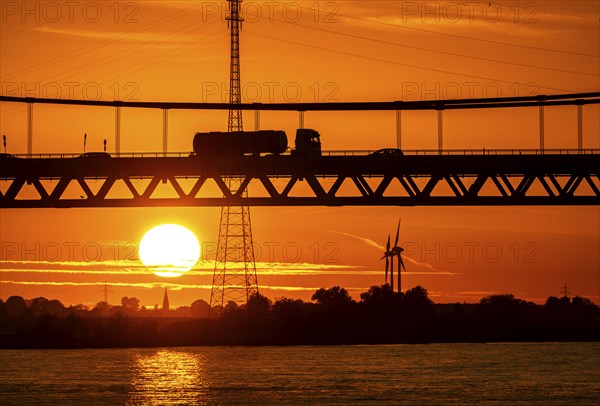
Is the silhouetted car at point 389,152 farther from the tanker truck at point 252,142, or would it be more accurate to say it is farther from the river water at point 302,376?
the river water at point 302,376

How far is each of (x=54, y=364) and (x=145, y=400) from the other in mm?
54256

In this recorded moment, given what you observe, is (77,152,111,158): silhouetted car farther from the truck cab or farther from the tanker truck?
the truck cab

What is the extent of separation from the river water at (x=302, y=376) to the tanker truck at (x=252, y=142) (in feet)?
60.9

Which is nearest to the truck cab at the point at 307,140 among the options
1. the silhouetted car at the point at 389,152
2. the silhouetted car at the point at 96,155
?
the silhouetted car at the point at 389,152

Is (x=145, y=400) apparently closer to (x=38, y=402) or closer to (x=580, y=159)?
(x=38, y=402)

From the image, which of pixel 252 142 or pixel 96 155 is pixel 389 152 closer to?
pixel 252 142

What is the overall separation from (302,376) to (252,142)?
37.7m

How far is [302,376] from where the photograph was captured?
127 metres

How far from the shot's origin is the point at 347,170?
84.8 metres

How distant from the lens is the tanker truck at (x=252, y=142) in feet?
313

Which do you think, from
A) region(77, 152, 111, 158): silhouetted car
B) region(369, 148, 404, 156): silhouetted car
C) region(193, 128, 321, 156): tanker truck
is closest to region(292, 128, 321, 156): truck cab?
region(193, 128, 321, 156): tanker truck

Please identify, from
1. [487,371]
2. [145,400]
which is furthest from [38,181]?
[487,371]

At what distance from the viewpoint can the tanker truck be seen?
95375 millimetres

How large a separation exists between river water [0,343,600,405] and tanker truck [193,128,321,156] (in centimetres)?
1855
